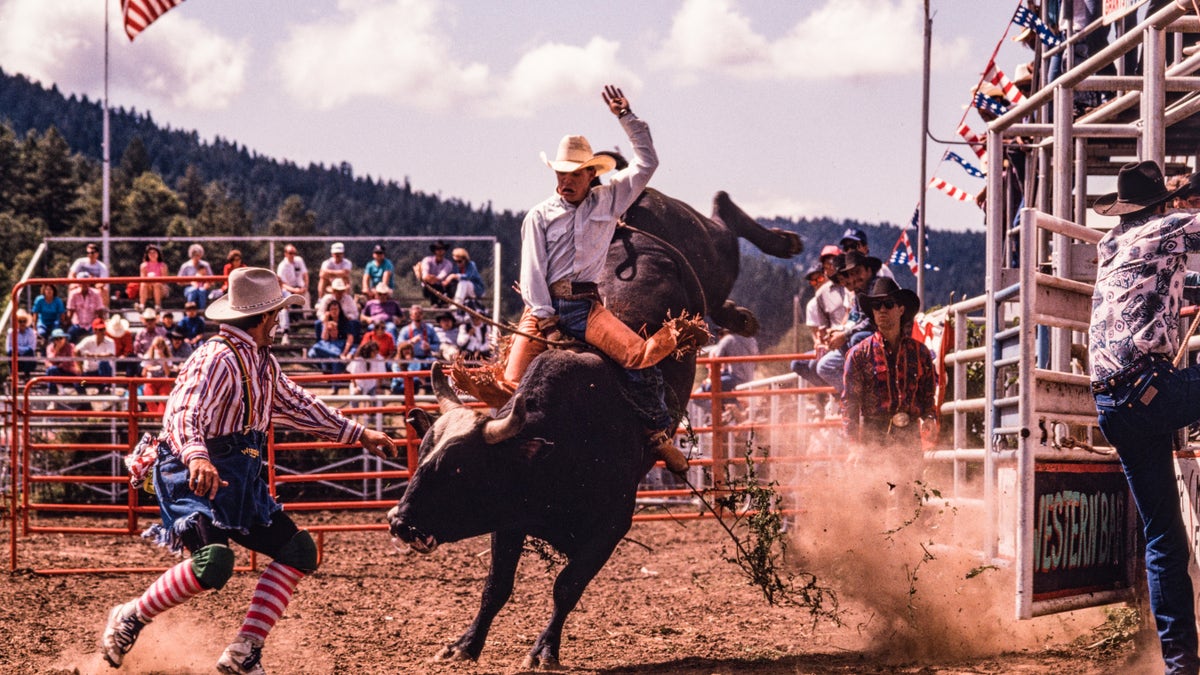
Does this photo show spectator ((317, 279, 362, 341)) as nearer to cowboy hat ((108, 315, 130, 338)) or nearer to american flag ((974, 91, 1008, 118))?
cowboy hat ((108, 315, 130, 338))

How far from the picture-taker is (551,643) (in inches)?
249

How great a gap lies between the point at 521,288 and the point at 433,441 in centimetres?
100

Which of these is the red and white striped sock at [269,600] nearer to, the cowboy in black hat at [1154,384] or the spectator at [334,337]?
the cowboy in black hat at [1154,384]

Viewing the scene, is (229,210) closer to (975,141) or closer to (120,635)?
(975,141)

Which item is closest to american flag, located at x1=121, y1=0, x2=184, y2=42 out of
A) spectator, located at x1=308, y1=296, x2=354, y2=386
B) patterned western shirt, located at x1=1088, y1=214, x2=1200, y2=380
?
spectator, located at x1=308, y1=296, x2=354, y2=386

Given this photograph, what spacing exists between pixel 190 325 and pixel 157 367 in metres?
0.88

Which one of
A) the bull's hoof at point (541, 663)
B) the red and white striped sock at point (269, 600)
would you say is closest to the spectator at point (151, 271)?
the bull's hoof at point (541, 663)

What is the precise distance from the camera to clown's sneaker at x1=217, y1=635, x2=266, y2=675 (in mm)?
5312

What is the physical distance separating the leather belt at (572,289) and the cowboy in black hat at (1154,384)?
8.44 feet

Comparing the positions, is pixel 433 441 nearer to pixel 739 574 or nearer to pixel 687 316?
pixel 687 316

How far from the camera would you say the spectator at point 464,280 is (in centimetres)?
1778

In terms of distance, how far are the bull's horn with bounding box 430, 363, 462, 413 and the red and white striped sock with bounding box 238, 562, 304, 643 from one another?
4.27 ft

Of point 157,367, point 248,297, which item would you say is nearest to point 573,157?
point 248,297

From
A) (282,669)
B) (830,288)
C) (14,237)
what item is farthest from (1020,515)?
(14,237)
